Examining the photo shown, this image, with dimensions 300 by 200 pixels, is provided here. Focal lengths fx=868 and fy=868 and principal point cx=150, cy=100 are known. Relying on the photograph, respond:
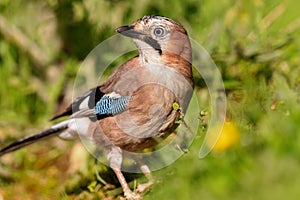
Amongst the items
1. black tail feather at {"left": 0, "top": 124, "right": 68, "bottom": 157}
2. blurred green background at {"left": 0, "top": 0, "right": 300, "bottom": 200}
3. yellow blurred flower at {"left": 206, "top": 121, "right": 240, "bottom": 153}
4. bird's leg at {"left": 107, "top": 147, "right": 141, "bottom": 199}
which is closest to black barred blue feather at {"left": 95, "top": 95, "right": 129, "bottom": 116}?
bird's leg at {"left": 107, "top": 147, "right": 141, "bottom": 199}

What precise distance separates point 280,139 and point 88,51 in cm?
366

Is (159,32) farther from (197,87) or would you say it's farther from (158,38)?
(197,87)

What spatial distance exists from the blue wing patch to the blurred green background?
51 centimetres

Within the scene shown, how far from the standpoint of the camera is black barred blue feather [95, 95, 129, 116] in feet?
18.0

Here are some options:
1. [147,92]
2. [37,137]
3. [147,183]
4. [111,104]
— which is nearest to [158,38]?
[147,92]

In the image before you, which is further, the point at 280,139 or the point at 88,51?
the point at 88,51

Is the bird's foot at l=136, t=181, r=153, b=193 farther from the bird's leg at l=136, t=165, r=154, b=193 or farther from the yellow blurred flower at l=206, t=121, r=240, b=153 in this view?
the yellow blurred flower at l=206, t=121, r=240, b=153

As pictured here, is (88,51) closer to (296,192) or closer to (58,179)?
(58,179)

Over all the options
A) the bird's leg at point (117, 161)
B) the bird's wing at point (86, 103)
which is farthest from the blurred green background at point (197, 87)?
the bird's wing at point (86, 103)

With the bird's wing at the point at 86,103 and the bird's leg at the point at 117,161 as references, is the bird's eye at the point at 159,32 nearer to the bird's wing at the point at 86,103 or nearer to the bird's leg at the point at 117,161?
the bird's wing at the point at 86,103

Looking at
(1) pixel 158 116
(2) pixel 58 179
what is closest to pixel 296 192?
(1) pixel 158 116

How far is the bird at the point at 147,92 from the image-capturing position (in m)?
5.23

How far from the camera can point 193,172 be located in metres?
4.38

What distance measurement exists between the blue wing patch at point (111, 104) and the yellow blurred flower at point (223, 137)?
87cm
